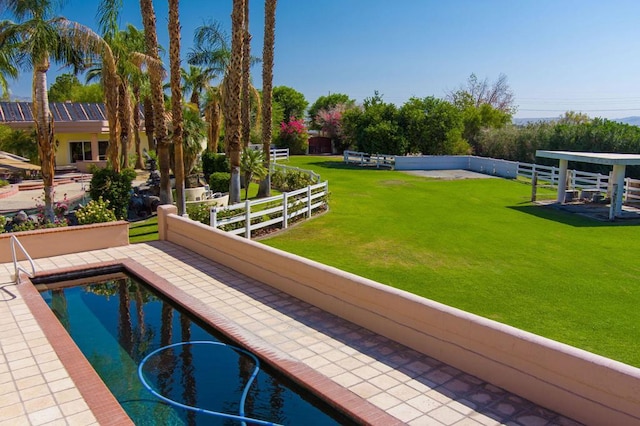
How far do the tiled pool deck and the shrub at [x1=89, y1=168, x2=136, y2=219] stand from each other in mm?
7267

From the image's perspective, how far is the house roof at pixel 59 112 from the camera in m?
33.2

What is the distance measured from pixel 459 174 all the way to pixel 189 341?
27099mm

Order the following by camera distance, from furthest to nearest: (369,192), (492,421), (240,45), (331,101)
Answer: (331,101) → (369,192) → (240,45) → (492,421)

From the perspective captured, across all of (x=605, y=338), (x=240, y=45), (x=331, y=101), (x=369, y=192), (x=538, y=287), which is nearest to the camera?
(x=605, y=338)

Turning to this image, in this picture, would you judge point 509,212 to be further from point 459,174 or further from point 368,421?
point 368,421

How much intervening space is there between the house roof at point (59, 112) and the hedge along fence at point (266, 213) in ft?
74.0

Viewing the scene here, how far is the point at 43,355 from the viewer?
22.3ft

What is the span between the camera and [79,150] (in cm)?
3400

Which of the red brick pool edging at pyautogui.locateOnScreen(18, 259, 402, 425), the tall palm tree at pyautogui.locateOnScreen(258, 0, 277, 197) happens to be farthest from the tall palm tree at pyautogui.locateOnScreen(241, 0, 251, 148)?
the red brick pool edging at pyautogui.locateOnScreen(18, 259, 402, 425)

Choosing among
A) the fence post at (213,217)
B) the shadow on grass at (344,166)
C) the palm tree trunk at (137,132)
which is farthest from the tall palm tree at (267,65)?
the palm tree trunk at (137,132)

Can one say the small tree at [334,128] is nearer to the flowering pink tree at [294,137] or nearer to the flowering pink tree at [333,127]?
the flowering pink tree at [333,127]

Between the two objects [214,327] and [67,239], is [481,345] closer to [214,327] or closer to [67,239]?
[214,327]

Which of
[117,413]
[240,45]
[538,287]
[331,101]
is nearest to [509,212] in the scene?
[538,287]

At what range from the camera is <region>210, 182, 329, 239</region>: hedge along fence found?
1402 centimetres
